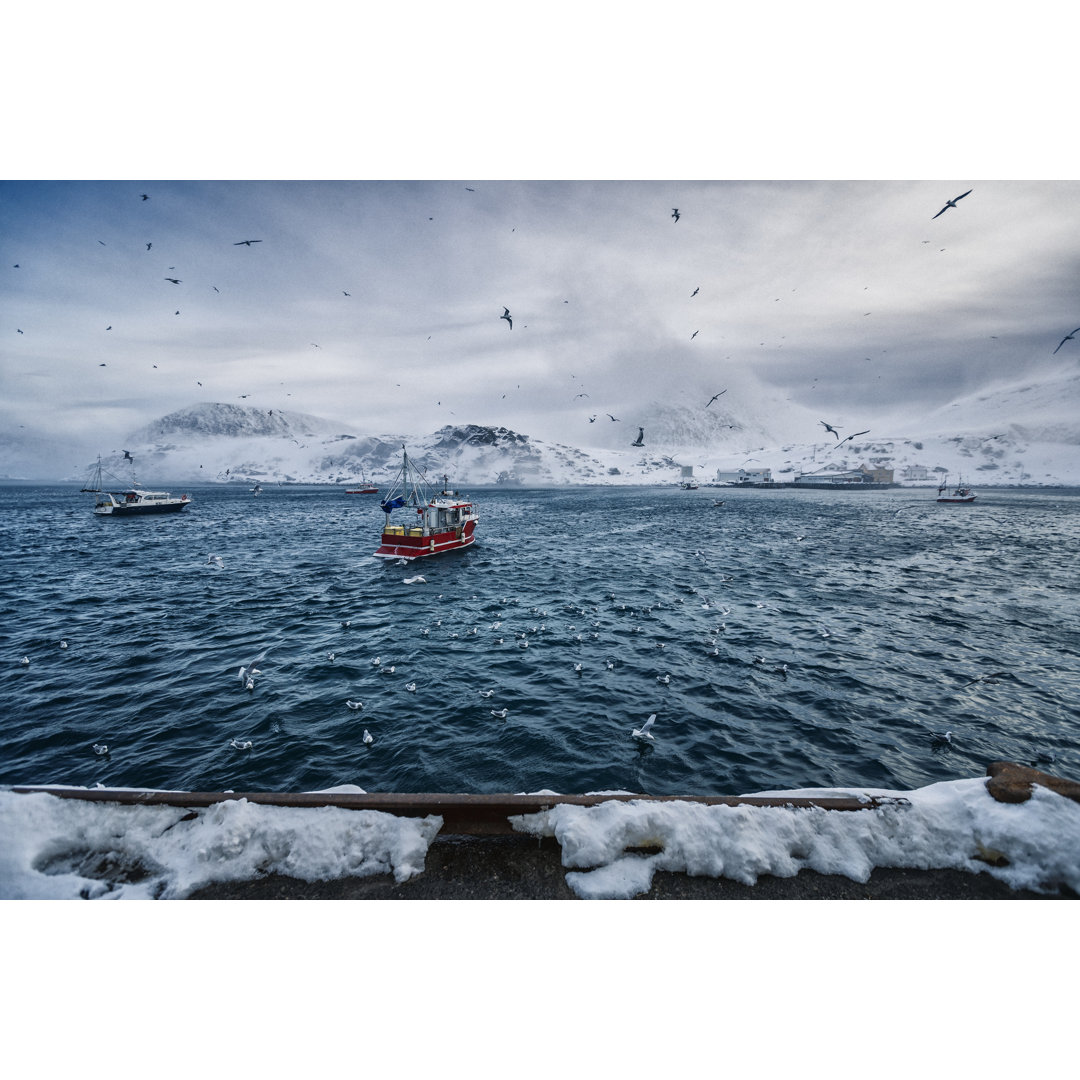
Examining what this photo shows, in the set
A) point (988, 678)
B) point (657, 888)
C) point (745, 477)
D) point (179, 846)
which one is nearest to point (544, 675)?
point (657, 888)

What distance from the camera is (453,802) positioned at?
4.05 m

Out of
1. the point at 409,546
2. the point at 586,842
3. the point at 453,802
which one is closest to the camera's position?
the point at 586,842

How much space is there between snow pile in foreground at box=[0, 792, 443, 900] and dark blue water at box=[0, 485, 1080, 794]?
3.67 m

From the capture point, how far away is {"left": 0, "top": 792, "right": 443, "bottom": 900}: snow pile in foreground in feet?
11.7

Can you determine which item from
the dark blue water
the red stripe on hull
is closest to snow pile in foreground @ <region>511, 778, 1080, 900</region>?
the dark blue water

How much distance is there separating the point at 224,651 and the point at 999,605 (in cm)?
2695

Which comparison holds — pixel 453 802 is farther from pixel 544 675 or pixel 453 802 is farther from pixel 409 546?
pixel 409 546

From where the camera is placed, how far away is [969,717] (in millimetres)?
9344

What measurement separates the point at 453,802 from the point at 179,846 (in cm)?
227

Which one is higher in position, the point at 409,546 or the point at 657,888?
the point at 657,888

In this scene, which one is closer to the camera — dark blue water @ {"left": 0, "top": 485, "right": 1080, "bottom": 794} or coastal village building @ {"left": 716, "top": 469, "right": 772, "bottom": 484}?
dark blue water @ {"left": 0, "top": 485, "right": 1080, "bottom": 794}

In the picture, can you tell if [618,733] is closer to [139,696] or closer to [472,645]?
[472,645]

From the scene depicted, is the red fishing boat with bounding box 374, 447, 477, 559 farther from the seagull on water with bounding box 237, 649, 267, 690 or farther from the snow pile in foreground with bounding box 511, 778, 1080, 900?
the snow pile in foreground with bounding box 511, 778, 1080, 900

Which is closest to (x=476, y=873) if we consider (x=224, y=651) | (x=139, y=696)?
(x=139, y=696)
